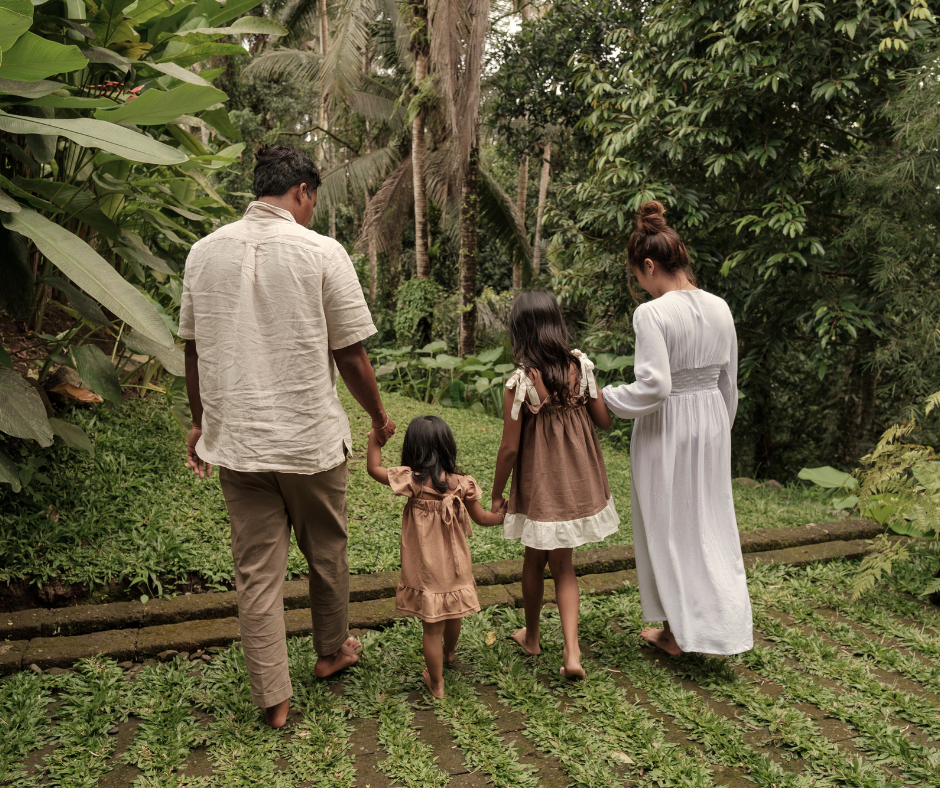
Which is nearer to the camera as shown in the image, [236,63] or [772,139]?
[772,139]

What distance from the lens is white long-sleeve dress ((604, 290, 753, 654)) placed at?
2.82 m

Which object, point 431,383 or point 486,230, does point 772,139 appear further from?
point 486,230

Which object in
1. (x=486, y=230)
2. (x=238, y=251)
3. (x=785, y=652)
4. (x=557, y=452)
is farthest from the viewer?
(x=486, y=230)

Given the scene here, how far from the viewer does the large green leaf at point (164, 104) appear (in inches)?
105

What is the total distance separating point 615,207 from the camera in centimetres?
632

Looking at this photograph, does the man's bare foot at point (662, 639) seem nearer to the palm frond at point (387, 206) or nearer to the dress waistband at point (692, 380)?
the dress waistband at point (692, 380)

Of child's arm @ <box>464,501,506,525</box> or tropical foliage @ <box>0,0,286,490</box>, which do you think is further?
child's arm @ <box>464,501,506,525</box>

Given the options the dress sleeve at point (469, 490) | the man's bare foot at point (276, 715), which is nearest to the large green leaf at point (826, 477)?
the dress sleeve at point (469, 490)

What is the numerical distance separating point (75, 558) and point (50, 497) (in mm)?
450

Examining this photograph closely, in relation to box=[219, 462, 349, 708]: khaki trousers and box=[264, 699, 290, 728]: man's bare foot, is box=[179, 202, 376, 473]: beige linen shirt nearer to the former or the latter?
box=[219, 462, 349, 708]: khaki trousers

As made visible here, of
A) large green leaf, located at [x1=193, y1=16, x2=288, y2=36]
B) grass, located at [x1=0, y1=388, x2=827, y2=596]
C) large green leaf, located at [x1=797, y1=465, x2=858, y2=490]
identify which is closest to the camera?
grass, located at [x1=0, y1=388, x2=827, y2=596]

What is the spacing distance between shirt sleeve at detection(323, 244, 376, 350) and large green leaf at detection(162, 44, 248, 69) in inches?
65.2

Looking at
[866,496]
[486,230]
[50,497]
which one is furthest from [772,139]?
[486,230]

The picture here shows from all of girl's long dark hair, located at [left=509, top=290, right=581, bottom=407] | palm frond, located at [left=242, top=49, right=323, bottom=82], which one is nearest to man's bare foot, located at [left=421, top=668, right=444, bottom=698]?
girl's long dark hair, located at [left=509, top=290, right=581, bottom=407]
